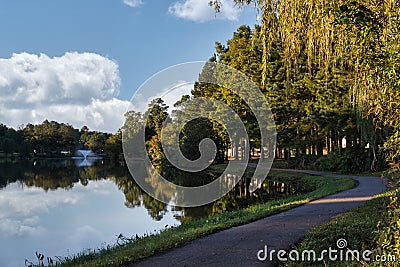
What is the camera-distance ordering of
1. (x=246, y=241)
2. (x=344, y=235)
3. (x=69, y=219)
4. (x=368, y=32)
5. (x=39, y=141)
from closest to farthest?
(x=368, y=32)
(x=344, y=235)
(x=246, y=241)
(x=69, y=219)
(x=39, y=141)

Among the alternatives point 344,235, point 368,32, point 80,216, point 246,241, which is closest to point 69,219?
point 80,216

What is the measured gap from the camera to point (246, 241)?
6.76m

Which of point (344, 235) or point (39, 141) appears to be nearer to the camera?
point (344, 235)

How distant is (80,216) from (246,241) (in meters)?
11.3

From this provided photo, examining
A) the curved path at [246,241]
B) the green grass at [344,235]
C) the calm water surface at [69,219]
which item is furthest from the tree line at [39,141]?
the green grass at [344,235]

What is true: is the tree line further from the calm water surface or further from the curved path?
the curved path

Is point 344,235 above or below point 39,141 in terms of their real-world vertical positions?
below

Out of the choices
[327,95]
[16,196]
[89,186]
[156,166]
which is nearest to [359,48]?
[327,95]

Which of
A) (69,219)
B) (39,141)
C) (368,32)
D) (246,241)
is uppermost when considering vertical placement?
(39,141)

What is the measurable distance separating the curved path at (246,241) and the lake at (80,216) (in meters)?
4.43

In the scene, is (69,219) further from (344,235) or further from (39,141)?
(39,141)

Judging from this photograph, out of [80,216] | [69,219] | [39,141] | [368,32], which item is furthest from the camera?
[39,141]

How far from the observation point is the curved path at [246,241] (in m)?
5.65

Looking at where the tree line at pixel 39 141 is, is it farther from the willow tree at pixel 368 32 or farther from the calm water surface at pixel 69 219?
the willow tree at pixel 368 32
